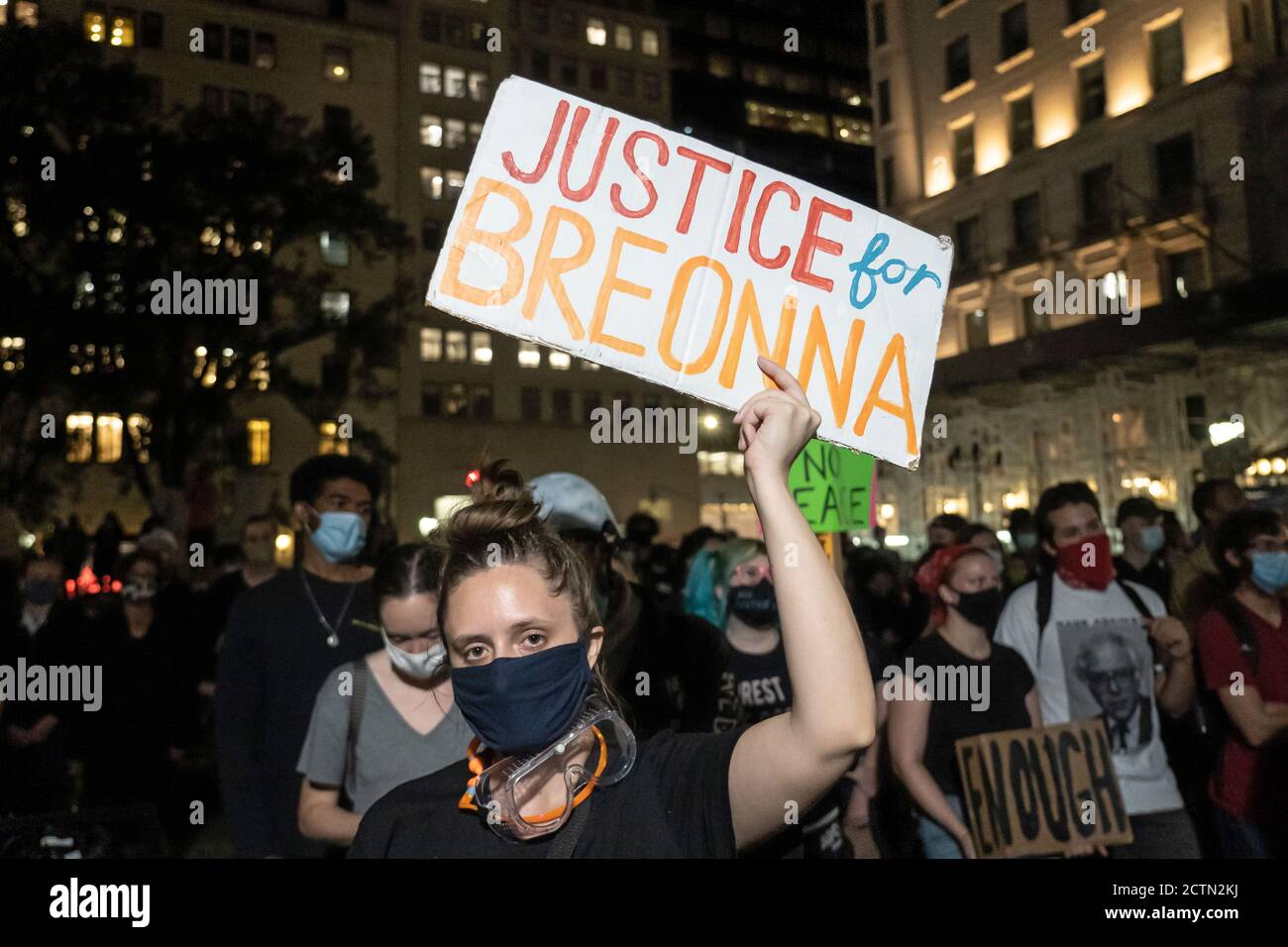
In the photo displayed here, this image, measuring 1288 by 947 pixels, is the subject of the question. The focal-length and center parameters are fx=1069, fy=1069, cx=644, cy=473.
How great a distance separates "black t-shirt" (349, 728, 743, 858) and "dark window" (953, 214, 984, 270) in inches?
1309

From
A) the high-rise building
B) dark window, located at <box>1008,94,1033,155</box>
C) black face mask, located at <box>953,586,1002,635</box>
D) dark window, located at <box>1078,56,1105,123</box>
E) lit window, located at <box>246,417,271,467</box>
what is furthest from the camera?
lit window, located at <box>246,417,271,467</box>

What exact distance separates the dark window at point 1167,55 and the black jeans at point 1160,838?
1079 inches

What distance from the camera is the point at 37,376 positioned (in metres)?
22.8

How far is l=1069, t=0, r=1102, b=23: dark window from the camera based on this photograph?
3003 centimetres

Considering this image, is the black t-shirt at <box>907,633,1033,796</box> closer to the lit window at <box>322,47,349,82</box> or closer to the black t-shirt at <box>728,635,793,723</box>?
the black t-shirt at <box>728,635,793,723</box>

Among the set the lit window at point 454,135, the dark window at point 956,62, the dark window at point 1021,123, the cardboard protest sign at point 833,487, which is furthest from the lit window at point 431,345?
the cardboard protest sign at point 833,487

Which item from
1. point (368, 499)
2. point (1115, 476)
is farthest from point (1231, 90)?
point (368, 499)

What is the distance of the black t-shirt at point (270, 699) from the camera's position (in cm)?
404

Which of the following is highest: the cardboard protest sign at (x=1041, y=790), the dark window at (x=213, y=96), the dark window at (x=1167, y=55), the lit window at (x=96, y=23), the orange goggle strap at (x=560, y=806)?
the lit window at (x=96, y=23)

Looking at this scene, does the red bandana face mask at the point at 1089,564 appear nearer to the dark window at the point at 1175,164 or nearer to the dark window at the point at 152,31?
the dark window at the point at 1175,164

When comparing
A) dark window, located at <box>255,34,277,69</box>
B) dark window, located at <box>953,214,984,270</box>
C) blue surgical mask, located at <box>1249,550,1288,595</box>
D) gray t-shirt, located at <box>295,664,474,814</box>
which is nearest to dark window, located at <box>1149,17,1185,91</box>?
dark window, located at <box>953,214,984,270</box>

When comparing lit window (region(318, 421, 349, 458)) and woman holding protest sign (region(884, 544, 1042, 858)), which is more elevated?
lit window (region(318, 421, 349, 458))

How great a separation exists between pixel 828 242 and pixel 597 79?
51.7m

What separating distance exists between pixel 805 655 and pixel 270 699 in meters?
2.95
